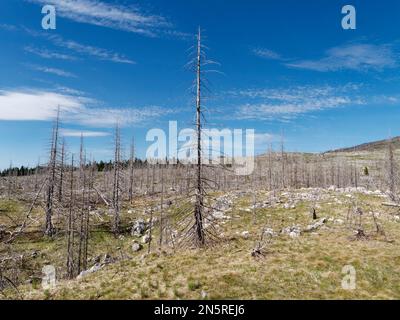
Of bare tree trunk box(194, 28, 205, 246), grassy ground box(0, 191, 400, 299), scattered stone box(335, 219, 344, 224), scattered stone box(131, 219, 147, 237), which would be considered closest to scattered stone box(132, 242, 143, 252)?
scattered stone box(131, 219, 147, 237)

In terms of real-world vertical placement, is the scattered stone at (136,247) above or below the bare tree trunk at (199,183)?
below

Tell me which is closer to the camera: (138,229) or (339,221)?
(339,221)

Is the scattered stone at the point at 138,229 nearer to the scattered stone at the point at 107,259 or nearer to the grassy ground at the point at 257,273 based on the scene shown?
the scattered stone at the point at 107,259

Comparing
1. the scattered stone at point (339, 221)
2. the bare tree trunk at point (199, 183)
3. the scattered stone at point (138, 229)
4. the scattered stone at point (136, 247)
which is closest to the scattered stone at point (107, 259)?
the scattered stone at point (136, 247)

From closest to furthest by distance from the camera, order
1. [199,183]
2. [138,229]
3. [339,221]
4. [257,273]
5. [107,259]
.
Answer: [257,273] < [199,183] < [339,221] < [107,259] < [138,229]

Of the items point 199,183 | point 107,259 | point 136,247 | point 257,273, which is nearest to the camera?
point 257,273

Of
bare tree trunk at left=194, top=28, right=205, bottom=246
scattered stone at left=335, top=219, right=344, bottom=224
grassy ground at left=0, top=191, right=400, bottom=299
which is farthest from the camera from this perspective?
scattered stone at left=335, top=219, right=344, bottom=224

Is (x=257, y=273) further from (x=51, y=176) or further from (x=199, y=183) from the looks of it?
(x=51, y=176)

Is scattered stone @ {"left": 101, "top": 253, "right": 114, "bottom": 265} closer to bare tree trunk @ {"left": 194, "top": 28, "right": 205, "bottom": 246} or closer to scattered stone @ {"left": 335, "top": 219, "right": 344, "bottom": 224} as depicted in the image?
bare tree trunk @ {"left": 194, "top": 28, "right": 205, "bottom": 246}

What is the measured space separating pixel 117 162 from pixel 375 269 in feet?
148

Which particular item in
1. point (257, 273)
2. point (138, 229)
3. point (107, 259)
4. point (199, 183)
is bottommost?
point (107, 259)

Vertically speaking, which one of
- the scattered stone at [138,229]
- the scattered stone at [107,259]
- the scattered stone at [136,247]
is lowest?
the scattered stone at [107,259]

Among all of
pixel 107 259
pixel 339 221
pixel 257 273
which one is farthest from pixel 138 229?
pixel 257 273

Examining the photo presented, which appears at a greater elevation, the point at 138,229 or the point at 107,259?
the point at 138,229
